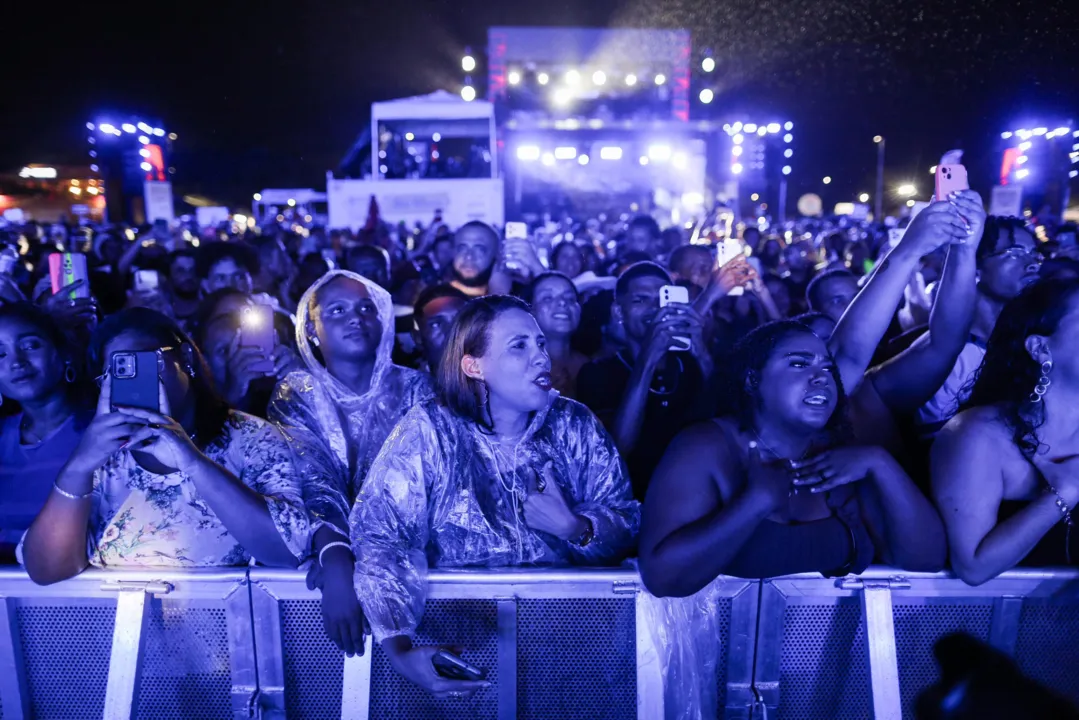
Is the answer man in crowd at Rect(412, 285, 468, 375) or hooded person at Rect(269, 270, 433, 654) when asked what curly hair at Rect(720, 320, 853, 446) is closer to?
hooded person at Rect(269, 270, 433, 654)

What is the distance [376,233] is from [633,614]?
1191 cm

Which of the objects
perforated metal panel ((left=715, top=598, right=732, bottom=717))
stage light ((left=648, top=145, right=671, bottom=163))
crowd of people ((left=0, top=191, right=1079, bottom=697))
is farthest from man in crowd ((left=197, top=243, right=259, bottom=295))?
stage light ((left=648, top=145, right=671, bottom=163))

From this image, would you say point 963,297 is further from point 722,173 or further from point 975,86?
point 722,173

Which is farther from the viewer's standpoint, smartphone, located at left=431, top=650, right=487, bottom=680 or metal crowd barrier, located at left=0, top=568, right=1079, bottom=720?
metal crowd barrier, located at left=0, top=568, right=1079, bottom=720

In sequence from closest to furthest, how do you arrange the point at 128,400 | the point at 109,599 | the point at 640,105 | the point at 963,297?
the point at 128,400, the point at 109,599, the point at 963,297, the point at 640,105

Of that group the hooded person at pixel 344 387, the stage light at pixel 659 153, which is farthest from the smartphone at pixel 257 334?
the stage light at pixel 659 153

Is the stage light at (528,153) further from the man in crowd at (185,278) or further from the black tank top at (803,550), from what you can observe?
the black tank top at (803,550)

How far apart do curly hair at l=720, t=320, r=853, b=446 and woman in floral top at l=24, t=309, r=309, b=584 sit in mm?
1379

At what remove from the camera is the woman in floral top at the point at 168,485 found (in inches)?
82.7

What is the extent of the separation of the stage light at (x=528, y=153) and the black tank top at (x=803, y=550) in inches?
1686

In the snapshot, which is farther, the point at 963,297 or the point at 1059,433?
the point at 963,297

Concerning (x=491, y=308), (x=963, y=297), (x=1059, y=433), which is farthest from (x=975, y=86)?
(x=491, y=308)

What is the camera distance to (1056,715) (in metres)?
0.72

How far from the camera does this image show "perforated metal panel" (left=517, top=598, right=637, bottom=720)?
89.3 inches
